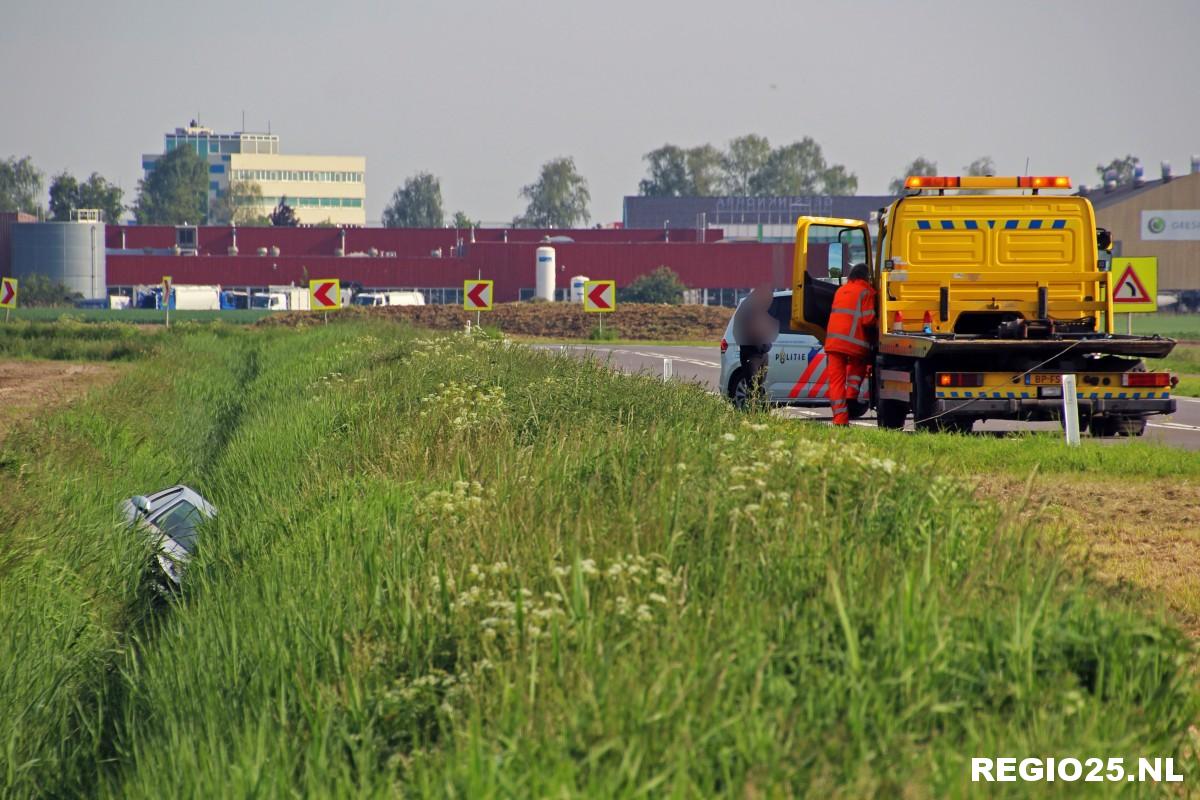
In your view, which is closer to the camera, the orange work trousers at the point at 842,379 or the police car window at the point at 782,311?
the orange work trousers at the point at 842,379

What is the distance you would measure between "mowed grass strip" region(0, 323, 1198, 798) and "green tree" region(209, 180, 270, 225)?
167177 mm

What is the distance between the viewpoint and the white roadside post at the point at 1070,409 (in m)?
14.8

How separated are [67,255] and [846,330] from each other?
3865 inches

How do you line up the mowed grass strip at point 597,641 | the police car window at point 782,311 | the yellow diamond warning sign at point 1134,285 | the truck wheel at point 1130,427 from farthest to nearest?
1. the yellow diamond warning sign at point 1134,285
2. the police car window at point 782,311
3. the truck wheel at point 1130,427
4. the mowed grass strip at point 597,641

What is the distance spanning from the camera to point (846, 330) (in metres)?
15.9

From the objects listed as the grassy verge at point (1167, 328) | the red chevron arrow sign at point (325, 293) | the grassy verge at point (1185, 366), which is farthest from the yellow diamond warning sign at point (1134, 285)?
the grassy verge at point (1167, 328)

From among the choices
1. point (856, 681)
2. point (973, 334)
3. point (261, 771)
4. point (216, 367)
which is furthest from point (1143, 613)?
point (216, 367)

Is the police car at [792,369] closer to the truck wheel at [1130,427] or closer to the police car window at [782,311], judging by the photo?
the police car window at [782,311]

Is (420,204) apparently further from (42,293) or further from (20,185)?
(42,293)

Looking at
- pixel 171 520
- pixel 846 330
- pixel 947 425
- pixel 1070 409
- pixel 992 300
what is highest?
pixel 992 300

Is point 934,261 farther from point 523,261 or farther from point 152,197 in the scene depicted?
point 152,197

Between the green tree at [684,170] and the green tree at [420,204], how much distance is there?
28129mm

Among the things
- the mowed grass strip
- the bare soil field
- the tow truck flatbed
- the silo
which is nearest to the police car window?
the tow truck flatbed

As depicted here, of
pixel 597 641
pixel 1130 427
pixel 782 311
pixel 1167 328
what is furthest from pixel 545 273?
pixel 597 641
